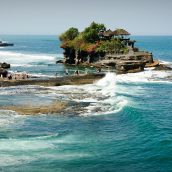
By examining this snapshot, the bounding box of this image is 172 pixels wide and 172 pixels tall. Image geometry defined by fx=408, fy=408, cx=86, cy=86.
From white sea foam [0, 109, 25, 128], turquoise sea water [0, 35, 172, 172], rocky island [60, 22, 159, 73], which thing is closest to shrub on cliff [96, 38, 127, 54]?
rocky island [60, 22, 159, 73]

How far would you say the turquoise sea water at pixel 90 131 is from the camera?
37219 millimetres

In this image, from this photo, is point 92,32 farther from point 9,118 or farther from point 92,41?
point 9,118

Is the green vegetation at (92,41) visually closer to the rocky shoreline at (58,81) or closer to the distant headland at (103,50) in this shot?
the distant headland at (103,50)

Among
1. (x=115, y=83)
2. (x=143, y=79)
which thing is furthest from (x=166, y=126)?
(x=143, y=79)

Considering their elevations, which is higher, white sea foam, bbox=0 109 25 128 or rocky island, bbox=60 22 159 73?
rocky island, bbox=60 22 159 73

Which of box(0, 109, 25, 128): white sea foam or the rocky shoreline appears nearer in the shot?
box(0, 109, 25, 128): white sea foam

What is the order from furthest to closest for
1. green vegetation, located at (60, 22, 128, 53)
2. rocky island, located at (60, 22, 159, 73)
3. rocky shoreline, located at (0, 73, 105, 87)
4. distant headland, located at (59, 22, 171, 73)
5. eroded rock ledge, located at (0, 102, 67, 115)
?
green vegetation, located at (60, 22, 128, 53), rocky island, located at (60, 22, 159, 73), distant headland, located at (59, 22, 171, 73), rocky shoreline, located at (0, 73, 105, 87), eroded rock ledge, located at (0, 102, 67, 115)

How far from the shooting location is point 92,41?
126438 mm

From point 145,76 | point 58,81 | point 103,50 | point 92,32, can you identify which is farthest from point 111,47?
point 58,81

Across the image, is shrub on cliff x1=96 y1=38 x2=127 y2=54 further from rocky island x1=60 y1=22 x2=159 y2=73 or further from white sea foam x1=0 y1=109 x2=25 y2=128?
white sea foam x1=0 y1=109 x2=25 y2=128

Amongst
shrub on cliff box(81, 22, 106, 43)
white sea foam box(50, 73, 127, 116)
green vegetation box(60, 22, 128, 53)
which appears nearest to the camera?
white sea foam box(50, 73, 127, 116)

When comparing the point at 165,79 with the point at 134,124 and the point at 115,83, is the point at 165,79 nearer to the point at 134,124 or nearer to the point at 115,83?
the point at 115,83

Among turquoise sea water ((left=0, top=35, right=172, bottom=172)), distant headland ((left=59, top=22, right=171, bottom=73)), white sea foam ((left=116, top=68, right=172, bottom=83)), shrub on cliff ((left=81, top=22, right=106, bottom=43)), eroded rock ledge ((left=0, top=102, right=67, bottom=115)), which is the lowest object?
turquoise sea water ((left=0, top=35, right=172, bottom=172))

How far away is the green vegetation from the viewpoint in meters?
119
